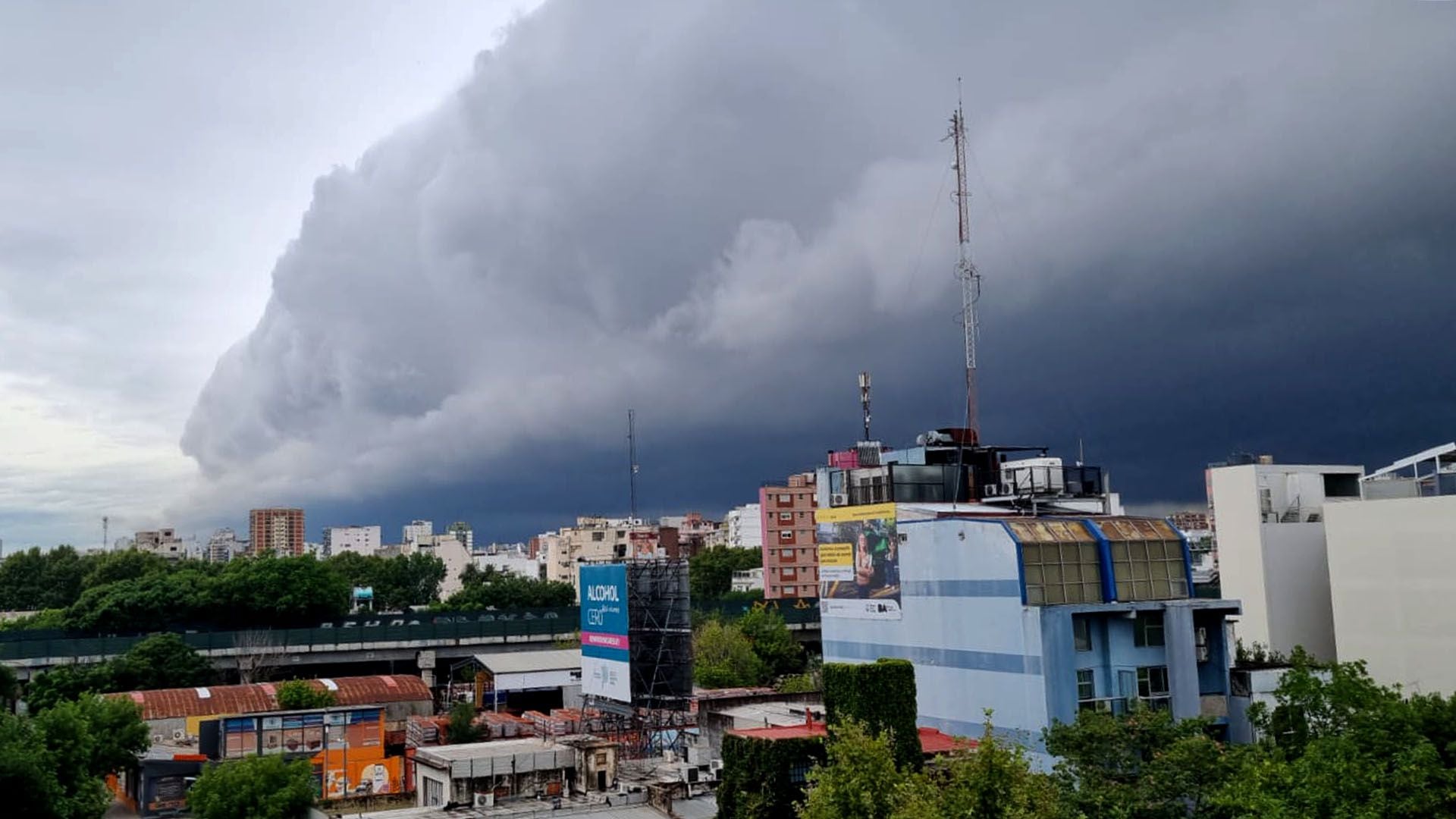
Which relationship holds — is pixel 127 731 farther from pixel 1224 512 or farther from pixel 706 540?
pixel 706 540

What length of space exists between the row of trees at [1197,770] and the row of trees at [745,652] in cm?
3987

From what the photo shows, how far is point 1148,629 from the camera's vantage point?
3791 cm

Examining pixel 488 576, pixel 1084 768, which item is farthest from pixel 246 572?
pixel 1084 768

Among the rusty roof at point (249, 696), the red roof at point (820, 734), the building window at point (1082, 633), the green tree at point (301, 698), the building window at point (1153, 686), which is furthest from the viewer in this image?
the green tree at point (301, 698)

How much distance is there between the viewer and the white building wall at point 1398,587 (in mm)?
45469

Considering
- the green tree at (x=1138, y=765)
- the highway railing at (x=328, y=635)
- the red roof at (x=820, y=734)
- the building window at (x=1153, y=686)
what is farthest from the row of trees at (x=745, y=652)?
the green tree at (x=1138, y=765)

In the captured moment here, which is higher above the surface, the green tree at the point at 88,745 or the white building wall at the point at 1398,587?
the white building wall at the point at 1398,587

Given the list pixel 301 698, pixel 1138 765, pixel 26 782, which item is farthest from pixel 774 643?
pixel 26 782

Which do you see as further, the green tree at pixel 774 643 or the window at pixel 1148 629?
the green tree at pixel 774 643

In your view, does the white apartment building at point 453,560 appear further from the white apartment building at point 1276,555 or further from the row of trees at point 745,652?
the white apartment building at point 1276,555

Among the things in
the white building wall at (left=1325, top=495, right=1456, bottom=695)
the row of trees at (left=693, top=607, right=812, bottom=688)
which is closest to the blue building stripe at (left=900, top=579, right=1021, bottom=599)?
the white building wall at (left=1325, top=495, right=1456, bottom=695)

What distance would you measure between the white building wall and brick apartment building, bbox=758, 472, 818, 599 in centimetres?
6676

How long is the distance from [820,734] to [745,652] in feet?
131

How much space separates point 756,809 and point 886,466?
17525mm
